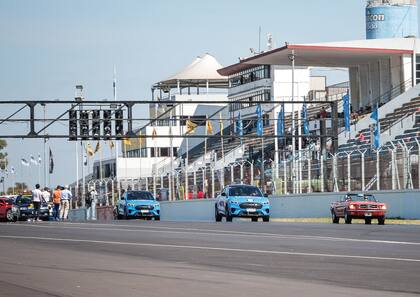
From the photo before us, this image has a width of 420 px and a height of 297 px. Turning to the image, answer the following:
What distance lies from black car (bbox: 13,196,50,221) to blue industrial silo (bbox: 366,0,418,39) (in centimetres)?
4468

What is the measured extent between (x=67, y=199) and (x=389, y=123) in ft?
66.9

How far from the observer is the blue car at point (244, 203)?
47.2 metres

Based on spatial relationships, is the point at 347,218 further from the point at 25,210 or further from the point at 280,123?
the point at 280,123

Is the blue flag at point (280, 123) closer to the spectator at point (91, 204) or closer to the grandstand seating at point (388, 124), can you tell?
the grandstand seating at point (388, 124)

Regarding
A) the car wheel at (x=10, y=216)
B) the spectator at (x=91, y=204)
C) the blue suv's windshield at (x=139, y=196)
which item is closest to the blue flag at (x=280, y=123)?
the spectator at (x=91, y=204)

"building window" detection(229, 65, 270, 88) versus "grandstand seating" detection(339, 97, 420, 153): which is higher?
"building window" detection(229, 65, 270, 88)

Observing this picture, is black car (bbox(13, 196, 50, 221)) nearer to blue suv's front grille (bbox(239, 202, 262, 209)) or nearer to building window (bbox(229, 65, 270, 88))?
blue suv's front grille (bbox(239, 202, 262, 209))

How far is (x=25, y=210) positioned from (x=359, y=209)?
1983 centimetres

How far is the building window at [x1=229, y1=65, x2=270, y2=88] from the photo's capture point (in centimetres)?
9800

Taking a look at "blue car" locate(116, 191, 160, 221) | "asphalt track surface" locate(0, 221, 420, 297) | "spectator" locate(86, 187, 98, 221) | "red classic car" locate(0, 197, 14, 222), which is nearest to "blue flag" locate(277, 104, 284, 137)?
"spectator" locate(86, 187, 98, 221)

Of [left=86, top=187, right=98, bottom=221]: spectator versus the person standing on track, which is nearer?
the person standing on track

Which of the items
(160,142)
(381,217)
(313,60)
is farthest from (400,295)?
(160,142)

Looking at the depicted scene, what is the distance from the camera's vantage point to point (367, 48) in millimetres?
80000

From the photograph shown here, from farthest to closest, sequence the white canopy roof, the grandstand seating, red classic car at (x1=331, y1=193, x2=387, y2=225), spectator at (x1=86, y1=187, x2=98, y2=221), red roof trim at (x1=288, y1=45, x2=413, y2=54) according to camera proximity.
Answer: the white canopy roof, red roof trim at (x1=288, y1=45, x2=413, y2=54), the grandstand seating, spectator at (x1=86, y1=187, x2=98, y2=221), red classic car at (x1=331, y1=193, x2=387, y2=225)
